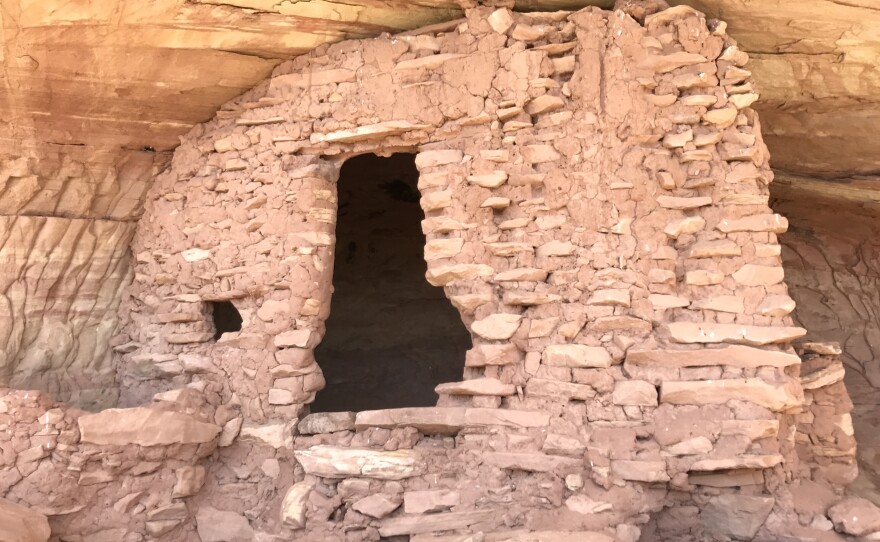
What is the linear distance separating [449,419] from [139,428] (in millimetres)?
1362

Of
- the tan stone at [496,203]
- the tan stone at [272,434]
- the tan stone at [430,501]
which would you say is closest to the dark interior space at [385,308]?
the tan stone at [272,434]

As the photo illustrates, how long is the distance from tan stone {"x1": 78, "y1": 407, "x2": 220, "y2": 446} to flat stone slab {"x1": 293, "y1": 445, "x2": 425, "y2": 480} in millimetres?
509

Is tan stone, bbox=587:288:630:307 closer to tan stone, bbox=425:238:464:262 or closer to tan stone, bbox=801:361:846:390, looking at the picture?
tan stone, bbox=425:238:464:262

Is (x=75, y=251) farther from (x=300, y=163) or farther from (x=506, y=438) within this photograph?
(x=506, y=438)

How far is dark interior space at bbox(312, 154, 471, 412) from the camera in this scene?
18.7 feet

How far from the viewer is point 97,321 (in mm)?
4027

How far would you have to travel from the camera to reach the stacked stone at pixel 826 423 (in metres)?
3.13

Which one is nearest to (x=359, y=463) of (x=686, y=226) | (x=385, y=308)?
(x=686, y=226)

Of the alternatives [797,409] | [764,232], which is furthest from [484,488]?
[764,232]

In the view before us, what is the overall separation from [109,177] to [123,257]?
17.7 inches

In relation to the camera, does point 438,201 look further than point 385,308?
No

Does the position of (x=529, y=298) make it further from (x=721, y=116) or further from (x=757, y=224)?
(x=721, y=116)

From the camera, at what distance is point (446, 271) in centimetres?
333

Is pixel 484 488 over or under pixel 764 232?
under
